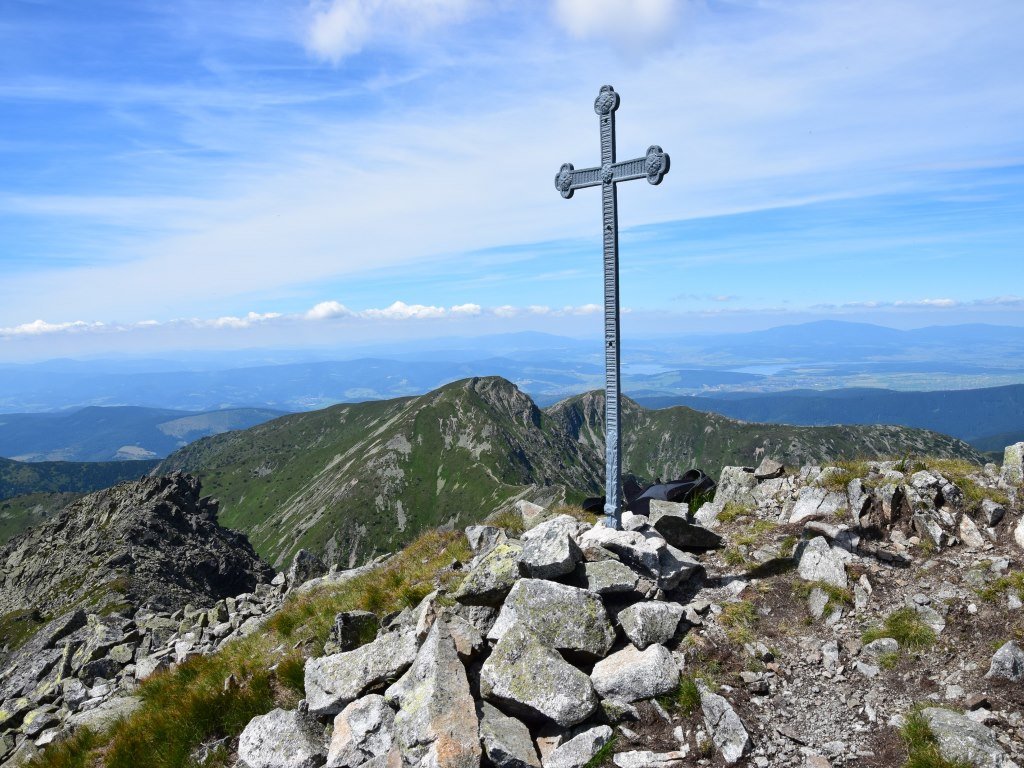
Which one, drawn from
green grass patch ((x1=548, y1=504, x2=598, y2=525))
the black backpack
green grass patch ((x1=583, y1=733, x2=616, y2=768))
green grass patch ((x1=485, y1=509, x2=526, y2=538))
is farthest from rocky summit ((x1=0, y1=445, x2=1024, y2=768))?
the black backpack

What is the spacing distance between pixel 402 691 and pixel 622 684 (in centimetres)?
332

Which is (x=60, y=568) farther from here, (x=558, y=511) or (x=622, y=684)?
(x=622, y=684)

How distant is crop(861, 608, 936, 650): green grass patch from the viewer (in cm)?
891

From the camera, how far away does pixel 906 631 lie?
29.7 feet

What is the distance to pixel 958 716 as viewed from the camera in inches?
285

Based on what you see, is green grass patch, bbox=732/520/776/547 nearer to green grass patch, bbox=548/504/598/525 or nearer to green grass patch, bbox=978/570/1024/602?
green grass patch, bbox=548/504/598/525

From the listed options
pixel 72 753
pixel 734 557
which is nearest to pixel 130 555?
pixel 72 753

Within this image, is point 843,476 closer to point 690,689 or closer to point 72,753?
point 690,689

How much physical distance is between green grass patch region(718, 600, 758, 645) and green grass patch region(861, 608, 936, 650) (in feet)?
5.48

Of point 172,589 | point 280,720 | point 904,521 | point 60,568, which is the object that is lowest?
point 60,568

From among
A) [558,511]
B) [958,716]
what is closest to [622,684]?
[958,716]

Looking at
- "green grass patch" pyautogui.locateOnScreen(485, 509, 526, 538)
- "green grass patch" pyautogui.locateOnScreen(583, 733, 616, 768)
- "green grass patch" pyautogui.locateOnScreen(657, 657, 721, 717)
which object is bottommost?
"green grass patch" pyautogui.locateOnScreen(583, 733, 616, 768)

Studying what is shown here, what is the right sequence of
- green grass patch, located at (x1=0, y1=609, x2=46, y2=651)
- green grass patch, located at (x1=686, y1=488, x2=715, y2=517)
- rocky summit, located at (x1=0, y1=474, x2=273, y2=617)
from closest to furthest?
green grass patch, located at (x1=686, y1=488, x2=715, y2=517) < green grass patch, located at (x1=0, y1=609, x2=46, y2=651) < rocky summit, located at (x1=0, y1=474, x2=273, y2=617)

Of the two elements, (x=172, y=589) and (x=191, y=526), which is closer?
(x=172, y=589)
